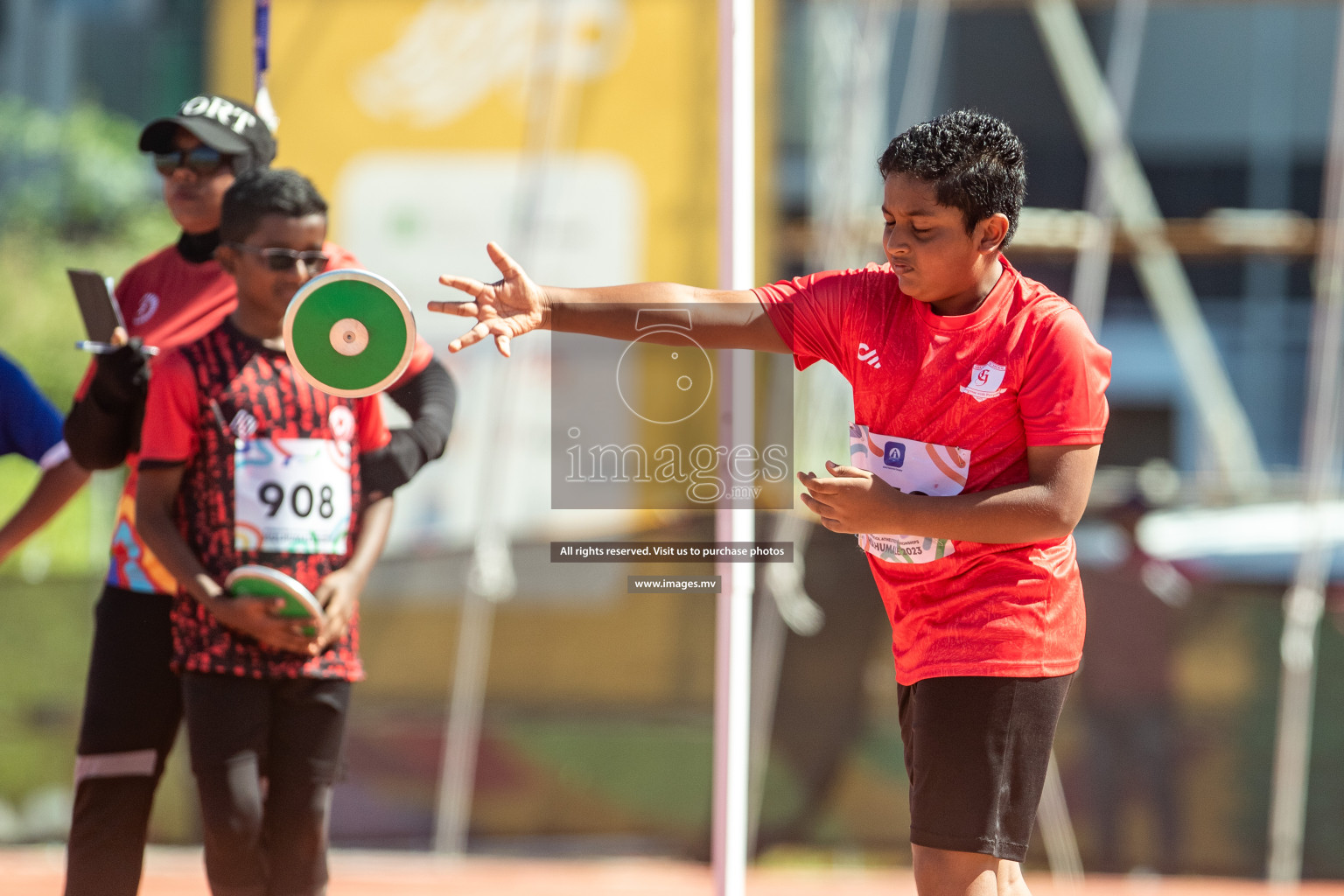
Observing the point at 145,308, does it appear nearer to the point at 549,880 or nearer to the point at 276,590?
the point at 276,590

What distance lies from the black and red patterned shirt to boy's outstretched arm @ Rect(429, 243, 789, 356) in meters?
0.40

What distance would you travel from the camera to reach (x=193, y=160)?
96.3 inches

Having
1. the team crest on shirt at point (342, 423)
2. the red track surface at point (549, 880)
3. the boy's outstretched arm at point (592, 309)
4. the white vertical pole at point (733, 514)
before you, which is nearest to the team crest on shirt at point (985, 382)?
the boy's outstretched arm at point (592, 309)

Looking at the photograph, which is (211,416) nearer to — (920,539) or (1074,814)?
(920,539)

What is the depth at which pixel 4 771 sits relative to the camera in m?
4.86

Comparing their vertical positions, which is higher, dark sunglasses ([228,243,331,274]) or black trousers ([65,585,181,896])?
dark sunglasses ([228,243,331,274])

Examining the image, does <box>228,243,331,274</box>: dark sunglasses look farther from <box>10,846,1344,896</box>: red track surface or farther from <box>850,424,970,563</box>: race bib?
<box>10,846,1344,896</box>: red track surface

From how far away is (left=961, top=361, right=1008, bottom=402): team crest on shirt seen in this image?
6.18 ft

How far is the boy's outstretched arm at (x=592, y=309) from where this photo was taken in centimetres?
196

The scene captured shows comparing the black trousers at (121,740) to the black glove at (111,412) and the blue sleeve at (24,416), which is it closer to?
the black glove at (111,412)

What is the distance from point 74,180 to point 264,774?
4.32 m

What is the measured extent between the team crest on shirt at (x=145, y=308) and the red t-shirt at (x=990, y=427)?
4.42ft

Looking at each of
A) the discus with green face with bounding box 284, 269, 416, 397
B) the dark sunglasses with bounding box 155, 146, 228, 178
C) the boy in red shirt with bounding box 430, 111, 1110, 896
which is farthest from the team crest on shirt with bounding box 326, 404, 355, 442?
the dark sunglasses with bounding box 155, 146, 228, 178

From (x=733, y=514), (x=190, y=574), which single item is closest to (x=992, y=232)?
(x=733, y=514)
